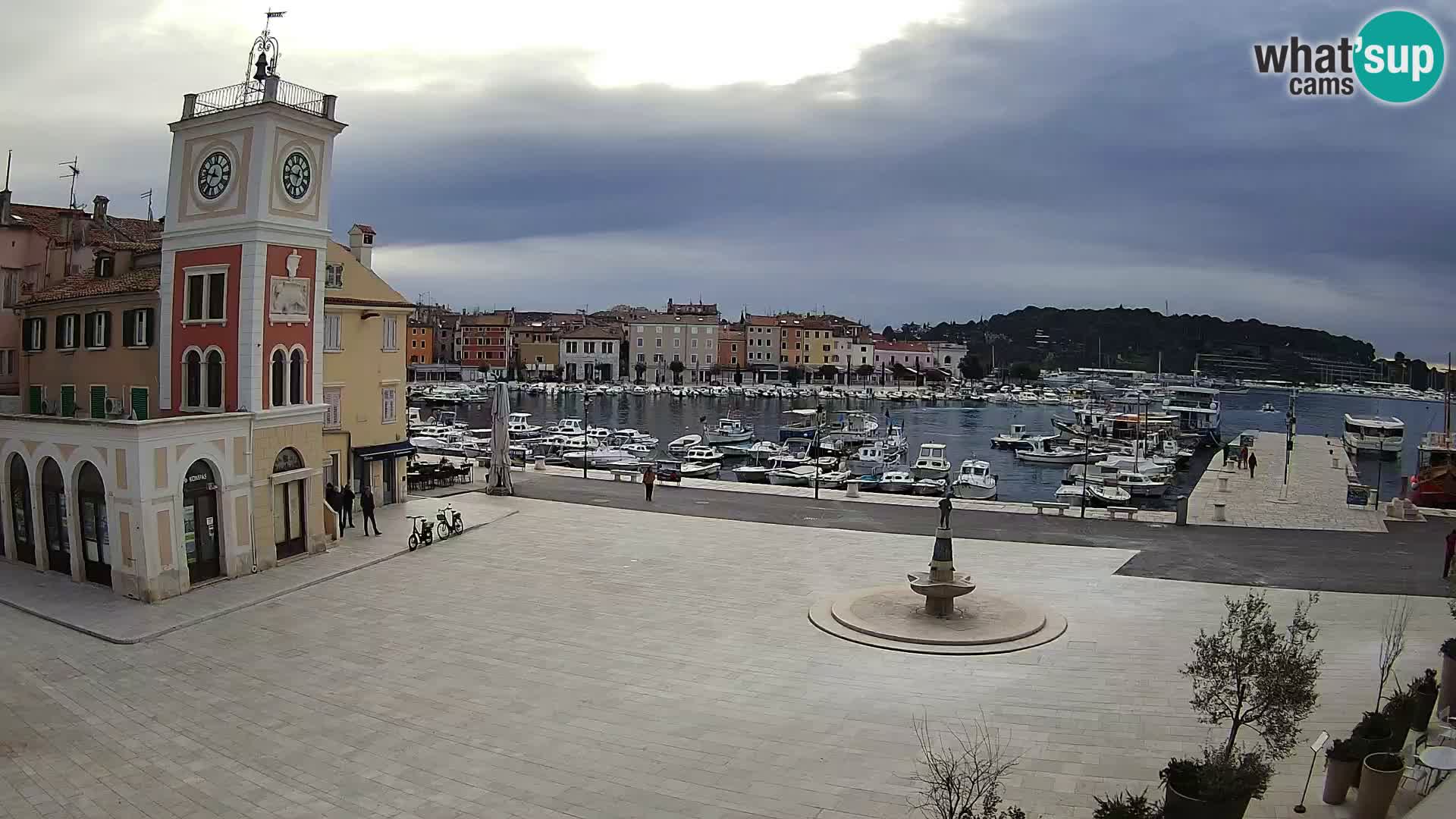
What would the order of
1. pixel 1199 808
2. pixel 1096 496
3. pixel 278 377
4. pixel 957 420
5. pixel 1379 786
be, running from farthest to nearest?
pixel 957 420 < pixel 1096 496 < pixel 278 377 < pixel 1379 786 < pixel 1199 808

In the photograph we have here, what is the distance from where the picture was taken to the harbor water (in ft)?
195

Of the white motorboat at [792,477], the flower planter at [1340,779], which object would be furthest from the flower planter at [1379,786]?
the white motorboat at [792,477]

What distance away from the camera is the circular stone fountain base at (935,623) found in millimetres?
14852

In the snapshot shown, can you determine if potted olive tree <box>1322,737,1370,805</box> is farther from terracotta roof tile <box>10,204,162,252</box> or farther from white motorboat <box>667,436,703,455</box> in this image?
white motorboat <box>667,436,703,455</box>

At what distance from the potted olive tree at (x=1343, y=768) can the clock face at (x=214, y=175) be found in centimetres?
2232

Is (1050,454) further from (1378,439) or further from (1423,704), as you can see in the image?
(1423,704)

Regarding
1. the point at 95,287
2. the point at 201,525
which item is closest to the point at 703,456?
the point at 95,287

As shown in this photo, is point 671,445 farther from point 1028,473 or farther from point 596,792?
point 596,792

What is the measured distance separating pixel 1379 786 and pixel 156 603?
18.9 metres

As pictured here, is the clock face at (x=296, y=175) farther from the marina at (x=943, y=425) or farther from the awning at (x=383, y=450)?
the marina at (x=943, y=425)

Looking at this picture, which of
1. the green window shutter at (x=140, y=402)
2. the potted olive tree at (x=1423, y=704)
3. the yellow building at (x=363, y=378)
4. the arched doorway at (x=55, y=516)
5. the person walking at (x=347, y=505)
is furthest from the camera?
the yellow building at (x=363, y=378)

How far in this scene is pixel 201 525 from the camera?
18844 mm

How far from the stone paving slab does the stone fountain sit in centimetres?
1077

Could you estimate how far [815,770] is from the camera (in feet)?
34.1
